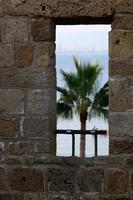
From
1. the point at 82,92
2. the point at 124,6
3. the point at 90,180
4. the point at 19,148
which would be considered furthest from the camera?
the point at 82,92

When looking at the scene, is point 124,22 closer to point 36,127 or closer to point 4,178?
point 36,127

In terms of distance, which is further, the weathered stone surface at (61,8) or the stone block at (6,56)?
the stone block at (6,56)

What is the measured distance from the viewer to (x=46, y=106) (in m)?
4.92

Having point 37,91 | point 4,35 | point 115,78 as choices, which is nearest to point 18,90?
point 37,91

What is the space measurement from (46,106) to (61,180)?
0.65 meters

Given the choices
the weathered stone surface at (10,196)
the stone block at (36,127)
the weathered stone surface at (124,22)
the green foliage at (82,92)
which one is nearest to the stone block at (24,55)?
the stone block at (36,127)

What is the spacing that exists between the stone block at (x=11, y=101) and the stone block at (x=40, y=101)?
2.8 inches

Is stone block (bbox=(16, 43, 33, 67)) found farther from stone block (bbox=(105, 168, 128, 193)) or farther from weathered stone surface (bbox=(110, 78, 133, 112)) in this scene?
stone block (bbox=(105, 168, 128, 193))

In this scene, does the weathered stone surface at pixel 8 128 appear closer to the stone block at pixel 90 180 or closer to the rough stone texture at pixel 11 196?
the rough stone texture at pixel 11 196

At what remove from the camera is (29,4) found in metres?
4.88

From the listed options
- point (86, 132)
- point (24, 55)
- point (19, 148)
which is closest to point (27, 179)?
point (19, 148)

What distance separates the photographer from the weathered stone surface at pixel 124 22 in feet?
15.6

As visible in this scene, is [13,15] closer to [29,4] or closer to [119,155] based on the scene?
[29,4]

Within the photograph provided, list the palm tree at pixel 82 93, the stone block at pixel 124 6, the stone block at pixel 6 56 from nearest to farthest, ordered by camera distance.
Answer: the stone block at pixel 124 6, the stone block at pixel 6 56, the palm tree at pixel 82 93
